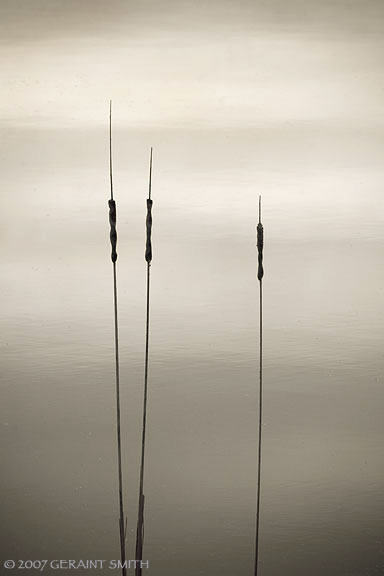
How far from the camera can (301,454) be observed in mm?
1460

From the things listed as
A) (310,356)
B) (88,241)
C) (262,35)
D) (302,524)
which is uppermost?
(262,35)

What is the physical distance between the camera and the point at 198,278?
4.77 ft

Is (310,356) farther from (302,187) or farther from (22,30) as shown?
(22,30)

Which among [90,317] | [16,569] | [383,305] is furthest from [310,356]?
[16,569]

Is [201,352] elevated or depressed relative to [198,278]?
depressed

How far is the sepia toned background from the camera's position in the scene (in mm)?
1436

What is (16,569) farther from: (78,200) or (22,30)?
(22,30)

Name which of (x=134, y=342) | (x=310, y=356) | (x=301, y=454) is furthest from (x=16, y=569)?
(x=310, y=356)

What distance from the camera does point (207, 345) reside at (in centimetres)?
146

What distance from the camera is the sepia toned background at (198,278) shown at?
1.44m

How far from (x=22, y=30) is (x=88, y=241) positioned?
1.58 feet

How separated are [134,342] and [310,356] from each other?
38cm

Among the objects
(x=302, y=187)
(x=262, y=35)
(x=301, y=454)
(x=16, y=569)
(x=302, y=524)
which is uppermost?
(x=262, y=35)

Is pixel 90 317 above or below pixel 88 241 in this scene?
below
